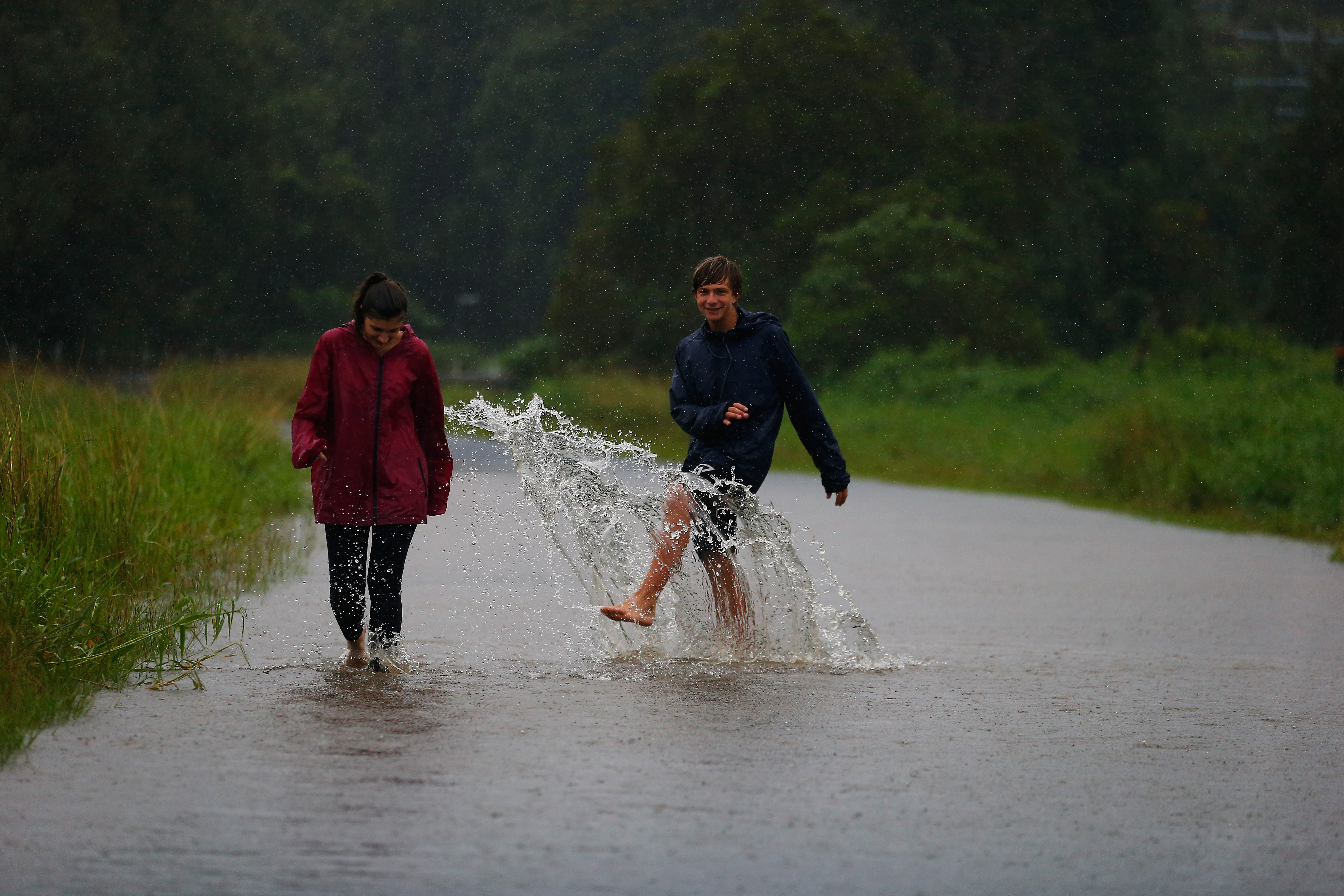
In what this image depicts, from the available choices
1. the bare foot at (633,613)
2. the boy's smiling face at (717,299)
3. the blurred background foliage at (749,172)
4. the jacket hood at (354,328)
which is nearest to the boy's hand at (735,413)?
the boy's smiling face at (717,299)

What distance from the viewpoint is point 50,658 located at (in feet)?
24.8

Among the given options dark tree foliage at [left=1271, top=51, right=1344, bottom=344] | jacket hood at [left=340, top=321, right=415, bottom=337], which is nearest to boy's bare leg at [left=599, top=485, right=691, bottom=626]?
jacket hood at [left=340, top=321, right=415, bottom=337]

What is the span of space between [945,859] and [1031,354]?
162 feet

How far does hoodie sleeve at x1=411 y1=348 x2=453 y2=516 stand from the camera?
7.86m

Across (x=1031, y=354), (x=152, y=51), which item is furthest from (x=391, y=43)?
(x=1031, y=354)

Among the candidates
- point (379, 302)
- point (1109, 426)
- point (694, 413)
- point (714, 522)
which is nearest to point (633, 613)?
point (714, 522)

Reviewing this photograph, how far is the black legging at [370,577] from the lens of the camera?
7789mm

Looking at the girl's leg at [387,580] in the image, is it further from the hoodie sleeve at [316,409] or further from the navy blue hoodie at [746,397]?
the navy blue hoodie at [746,397]

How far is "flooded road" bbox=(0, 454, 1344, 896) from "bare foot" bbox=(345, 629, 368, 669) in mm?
109

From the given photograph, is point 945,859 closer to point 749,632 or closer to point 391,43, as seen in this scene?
point 749,632

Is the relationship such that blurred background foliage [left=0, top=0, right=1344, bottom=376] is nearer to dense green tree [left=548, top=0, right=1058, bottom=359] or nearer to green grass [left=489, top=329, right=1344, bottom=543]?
dense green tree [left=548, top=0, right=1058, bottom=359]

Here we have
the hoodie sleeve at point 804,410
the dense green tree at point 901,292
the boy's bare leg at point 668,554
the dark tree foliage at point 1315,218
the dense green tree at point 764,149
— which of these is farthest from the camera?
the dense green tree at point 764,149

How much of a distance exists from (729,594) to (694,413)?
33.3 inches

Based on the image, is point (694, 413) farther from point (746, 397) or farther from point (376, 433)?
point (376, 433)
